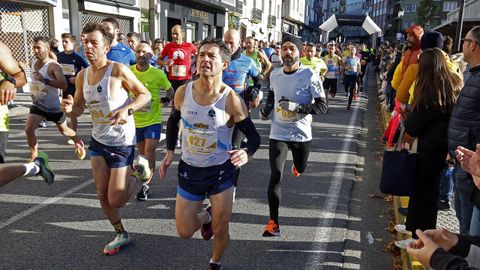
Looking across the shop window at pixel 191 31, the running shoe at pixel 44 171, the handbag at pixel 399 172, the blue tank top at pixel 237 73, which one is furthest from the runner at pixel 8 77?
the shop window at pixel 191 31

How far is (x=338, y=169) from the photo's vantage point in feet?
22.5

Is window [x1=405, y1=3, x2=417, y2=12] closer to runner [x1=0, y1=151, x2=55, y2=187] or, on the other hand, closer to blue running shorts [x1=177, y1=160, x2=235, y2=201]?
runner [x1=0, y1=151, x2=55, y2=187]

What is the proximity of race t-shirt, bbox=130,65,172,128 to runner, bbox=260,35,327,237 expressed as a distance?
1.58m

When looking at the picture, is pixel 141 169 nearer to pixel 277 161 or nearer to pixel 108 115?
pixel 108 115

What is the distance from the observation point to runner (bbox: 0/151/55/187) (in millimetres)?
3803

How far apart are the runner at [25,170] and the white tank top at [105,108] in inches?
33.6

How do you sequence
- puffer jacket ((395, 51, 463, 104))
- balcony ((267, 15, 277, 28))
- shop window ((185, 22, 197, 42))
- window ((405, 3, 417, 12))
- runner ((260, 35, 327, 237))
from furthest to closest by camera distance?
1. window ((405, 3, 417, 12))
2. balcony ((267, 15, 277, 28))
3. shop window ((185, 22, 197, 42))
4. puffer jacket ((395, 51, 463, 104))
5. runner ((260, 35, 327, 237))

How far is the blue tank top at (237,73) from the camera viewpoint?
243 inches

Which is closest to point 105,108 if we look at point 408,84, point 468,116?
point 468,116

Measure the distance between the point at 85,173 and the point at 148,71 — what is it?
1.93m

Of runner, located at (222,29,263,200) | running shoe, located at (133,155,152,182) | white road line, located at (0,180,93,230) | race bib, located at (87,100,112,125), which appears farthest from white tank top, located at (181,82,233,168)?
runner, located at (222,29,263,200)

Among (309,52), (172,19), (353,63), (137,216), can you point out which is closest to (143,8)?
(172,19)

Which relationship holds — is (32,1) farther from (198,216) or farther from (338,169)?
(198,216)

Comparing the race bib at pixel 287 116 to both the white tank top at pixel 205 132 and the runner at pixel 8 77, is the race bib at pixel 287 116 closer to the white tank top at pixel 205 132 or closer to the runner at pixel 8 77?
the white tank top at pixel 205 132
